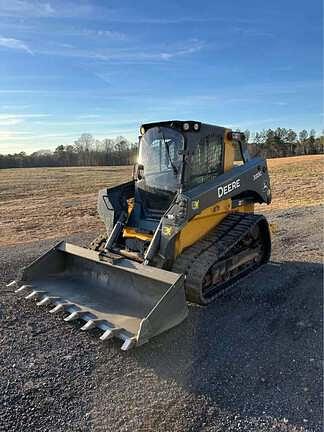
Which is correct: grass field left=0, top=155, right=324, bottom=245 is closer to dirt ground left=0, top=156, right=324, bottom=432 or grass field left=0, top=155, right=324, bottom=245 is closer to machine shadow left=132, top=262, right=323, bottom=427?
dirt ground left=0, top=156, right=324, bottom=432

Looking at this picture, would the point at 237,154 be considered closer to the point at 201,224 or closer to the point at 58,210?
the point at 201,224

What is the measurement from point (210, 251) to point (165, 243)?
0.64 m

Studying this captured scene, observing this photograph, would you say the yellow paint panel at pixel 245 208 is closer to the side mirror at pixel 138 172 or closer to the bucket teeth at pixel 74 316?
the side mirror at pixel 138 172

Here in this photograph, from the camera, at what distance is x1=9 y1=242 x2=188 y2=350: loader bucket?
432 cm

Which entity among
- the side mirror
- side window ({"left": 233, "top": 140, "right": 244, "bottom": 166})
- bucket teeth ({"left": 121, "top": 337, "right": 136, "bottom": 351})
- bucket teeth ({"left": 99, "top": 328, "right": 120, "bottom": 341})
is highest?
side window ({"left": 233, "top": 140, "right": 244, "bottom": 166})

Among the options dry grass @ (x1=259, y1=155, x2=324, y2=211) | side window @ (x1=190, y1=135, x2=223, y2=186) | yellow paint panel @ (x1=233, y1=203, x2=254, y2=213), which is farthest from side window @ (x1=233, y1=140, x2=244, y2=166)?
dry grass @ (x1=259, y1=155, x2=324, y2=211)

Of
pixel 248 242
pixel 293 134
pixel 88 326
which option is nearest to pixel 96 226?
pixel 248 242

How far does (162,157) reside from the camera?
240 inches

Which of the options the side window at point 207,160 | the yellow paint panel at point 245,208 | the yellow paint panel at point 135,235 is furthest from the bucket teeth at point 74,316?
the yellow paint panel at point 245,208

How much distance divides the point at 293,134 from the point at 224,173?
73419 mm

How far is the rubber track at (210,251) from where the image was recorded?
5.12 m

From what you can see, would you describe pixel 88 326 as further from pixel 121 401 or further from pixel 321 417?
pixel 321 417

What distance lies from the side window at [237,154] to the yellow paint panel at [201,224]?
91cm

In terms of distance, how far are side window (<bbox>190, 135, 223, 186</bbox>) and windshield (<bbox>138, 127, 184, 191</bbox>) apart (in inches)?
9.6
